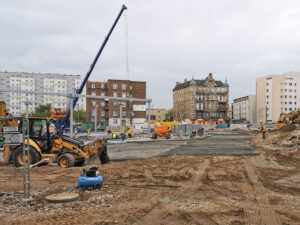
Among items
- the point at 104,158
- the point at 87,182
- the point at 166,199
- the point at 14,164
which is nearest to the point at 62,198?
the point at 87,182

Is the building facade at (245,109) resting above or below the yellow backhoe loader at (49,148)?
above

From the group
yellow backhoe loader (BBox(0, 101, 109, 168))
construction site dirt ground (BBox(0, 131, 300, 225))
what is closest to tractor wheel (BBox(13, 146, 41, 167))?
yellow backhoe loader (BBox(0, 101, 109, 168))

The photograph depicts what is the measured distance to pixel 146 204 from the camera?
6859 mm

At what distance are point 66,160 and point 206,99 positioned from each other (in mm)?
81966

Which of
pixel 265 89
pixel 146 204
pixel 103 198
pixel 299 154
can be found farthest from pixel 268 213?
pixel 265 89

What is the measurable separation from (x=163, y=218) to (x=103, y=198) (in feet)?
7.08

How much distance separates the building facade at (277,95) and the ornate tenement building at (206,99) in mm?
14042

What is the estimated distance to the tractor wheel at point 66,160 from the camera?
1248cm

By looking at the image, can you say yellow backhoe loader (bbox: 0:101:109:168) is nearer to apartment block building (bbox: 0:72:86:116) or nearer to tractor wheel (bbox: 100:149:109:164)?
tractor wheel (bbox: 100:149:109:164)

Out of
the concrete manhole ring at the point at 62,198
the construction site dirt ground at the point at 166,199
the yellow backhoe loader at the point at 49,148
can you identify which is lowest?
the construction site dirt ground at the point at 166,199

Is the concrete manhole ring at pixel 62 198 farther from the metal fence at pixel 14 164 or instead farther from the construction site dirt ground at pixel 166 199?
the metal fence at pixel 14 164

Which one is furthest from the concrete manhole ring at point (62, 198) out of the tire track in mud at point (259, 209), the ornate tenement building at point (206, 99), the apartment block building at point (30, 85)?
the apartment block building at point (30, 85)

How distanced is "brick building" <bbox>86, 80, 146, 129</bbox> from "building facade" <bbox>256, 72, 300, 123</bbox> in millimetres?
47229

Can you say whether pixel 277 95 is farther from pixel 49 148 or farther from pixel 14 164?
pixel 14 164
